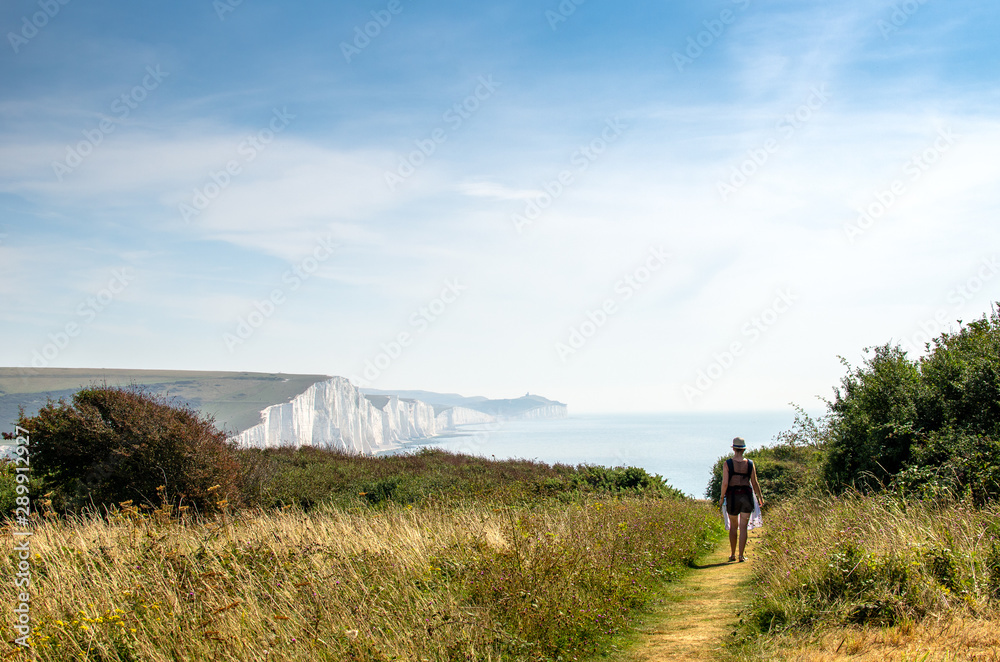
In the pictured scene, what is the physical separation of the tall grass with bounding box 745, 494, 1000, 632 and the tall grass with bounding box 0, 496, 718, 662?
1656 mm

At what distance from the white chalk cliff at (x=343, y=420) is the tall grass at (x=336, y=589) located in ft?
131

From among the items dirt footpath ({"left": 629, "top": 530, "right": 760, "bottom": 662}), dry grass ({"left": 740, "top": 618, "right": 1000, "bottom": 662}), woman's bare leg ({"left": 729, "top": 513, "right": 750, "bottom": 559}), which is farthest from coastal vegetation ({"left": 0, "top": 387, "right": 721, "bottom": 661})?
dry grass ({"left": 740, "top": 618, "right": 1000, "bottom": 662})

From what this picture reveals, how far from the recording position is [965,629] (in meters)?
4.69

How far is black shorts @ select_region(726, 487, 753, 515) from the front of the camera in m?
9.98

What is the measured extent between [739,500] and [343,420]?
212 ft

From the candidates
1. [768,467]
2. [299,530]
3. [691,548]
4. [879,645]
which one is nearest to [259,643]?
[299,530]

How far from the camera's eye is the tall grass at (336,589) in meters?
4.85

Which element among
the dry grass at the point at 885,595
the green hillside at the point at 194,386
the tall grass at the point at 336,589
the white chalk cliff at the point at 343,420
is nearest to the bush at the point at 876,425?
the dry grass at the point at 885,595

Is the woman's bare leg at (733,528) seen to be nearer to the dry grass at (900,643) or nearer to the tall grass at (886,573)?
the tall grass at (886,573)

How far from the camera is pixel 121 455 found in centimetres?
1204

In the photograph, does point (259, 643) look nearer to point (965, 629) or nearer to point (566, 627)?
A: point (566, 627)

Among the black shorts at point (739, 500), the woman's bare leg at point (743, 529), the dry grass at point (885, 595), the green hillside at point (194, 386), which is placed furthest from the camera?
the green hillside at point (194, 386)

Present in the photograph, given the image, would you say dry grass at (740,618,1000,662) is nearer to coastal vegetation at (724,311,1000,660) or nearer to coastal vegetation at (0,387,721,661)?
coastal vegetation at (724,311,1000,660)

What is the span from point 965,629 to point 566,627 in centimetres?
311
